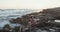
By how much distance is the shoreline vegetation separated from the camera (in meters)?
1.11

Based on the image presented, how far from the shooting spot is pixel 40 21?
114 cm

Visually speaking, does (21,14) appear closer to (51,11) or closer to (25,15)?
(25,15)

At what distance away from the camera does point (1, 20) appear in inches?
45.8

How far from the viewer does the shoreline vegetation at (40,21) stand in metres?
1.11

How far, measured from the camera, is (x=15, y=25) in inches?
45.1
